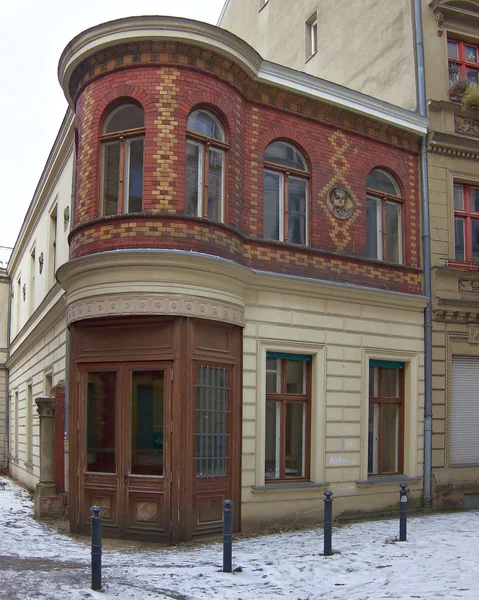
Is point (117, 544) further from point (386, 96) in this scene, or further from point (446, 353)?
point (386, 96)

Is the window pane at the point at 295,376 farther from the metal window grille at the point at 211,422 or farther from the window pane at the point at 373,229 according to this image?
the window pane at the point at 373,229

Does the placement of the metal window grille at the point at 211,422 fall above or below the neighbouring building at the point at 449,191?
below

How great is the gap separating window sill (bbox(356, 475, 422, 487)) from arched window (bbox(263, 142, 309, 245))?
480 centimetres

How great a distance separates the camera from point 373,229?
50.6ft

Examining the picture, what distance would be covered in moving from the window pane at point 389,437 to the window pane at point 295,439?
2.15 metres

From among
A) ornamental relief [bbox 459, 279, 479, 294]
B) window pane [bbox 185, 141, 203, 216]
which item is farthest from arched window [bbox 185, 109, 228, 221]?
ornamental relief [bbox 459, 279, 479, 294]

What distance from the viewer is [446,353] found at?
15.8 meters

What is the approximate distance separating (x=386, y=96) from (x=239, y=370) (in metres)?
8.52

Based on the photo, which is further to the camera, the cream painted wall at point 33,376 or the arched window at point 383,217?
the cream painted wall at point 33,376

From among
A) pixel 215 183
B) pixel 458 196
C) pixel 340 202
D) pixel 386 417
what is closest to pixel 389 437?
pixel 386 417

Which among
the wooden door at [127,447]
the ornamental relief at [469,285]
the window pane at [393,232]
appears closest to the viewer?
the wooden door at [127,447]

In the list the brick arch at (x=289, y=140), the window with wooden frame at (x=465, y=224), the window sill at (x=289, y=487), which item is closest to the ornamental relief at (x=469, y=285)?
the window with wooden frame at (x=465, y=224)

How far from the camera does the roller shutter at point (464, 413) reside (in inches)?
625

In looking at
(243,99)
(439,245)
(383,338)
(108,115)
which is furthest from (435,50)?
(108,115)
